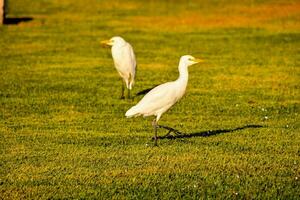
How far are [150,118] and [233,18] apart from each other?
85.0 feet

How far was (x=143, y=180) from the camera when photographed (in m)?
10.3

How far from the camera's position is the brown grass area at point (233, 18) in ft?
123

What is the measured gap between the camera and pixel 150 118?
1559cm

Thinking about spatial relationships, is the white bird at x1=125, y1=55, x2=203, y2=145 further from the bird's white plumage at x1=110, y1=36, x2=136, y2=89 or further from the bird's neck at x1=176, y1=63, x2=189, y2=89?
the bird's white plumage at x1=110, y1=36, x2=136, y2=89

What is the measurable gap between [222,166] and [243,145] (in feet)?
5.37

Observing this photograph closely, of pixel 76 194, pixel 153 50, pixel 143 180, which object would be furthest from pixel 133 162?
pixel 153 50

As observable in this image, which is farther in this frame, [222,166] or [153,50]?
[153,50]

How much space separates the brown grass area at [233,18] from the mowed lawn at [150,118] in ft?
4.92

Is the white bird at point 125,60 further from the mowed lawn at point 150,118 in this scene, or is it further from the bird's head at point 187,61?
the bird's head at point 187,61

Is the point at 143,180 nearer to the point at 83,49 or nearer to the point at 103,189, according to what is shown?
the point at 103,189

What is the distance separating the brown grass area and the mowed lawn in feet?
4.92

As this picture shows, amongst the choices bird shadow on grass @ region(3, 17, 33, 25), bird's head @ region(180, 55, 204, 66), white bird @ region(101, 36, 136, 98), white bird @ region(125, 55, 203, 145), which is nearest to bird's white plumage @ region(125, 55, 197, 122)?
white bird @ region(125, 55, 203, 145)

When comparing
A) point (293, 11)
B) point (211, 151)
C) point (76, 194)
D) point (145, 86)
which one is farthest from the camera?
point (293, 11)

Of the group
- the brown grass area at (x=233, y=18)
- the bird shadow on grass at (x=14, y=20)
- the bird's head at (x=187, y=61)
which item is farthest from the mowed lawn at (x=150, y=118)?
the bird shadow on grass at (x=14, y=20)
